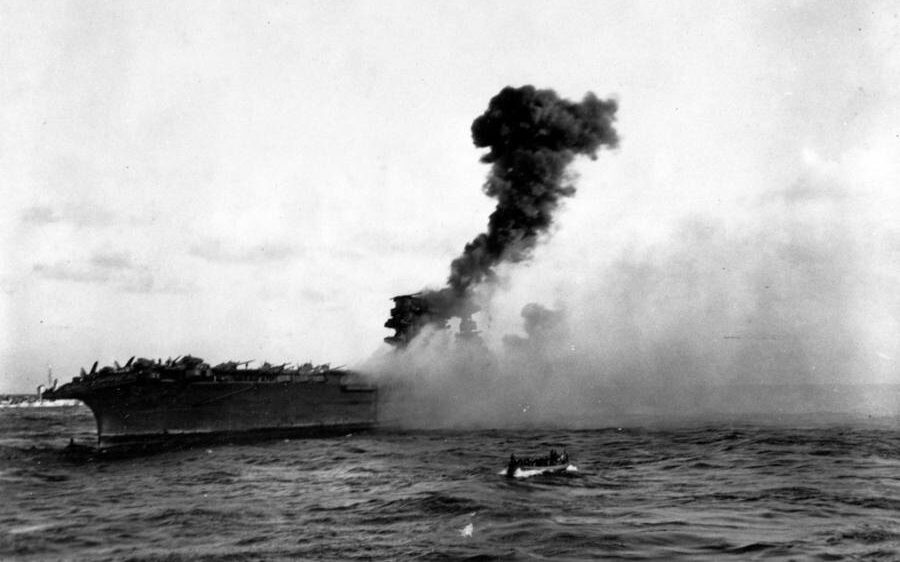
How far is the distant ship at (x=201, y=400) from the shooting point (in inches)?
2004

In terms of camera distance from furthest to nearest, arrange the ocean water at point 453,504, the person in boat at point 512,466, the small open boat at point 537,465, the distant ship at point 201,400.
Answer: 1. the distant ship at point 201,400
2. the small open boat at point 537,465
3. the person in boat at point 512,466
4. the ocean water at point 453,504

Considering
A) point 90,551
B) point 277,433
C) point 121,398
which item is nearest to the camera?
point 90,551

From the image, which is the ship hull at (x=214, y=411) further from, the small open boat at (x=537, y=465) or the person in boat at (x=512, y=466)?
the person in boat at (x=512, y=466)

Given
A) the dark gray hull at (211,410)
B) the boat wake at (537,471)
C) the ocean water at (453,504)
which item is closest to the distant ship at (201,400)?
the dark gray hull at (211,410)

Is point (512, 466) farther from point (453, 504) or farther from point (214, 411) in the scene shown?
point (214, 411)

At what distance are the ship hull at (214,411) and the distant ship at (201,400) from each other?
7 centimetres

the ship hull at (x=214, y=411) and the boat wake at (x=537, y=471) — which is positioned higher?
the ship hull at (x=214, y=411)

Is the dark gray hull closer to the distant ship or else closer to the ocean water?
the distant ship

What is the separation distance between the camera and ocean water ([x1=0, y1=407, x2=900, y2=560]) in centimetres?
2298

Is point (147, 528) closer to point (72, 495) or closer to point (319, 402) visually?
point (72, 495)

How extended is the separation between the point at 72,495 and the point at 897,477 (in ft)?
138

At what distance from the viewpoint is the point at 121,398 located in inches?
2019

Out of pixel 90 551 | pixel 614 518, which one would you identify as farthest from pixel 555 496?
pixel 90 551

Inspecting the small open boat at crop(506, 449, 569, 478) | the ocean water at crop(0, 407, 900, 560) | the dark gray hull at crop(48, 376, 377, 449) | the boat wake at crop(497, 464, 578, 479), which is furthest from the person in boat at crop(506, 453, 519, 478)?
the dark gray hull at crop(48, 376, 377, 449)
